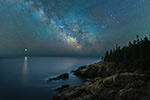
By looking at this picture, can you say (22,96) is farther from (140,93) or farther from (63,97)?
(140,93)

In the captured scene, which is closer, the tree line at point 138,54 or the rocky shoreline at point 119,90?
the rocky shoreline at point 119,90

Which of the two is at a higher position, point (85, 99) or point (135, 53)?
point (135, 53)

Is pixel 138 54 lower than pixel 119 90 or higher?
higher

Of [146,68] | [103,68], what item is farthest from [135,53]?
[146,68]

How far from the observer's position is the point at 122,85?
60.7ft

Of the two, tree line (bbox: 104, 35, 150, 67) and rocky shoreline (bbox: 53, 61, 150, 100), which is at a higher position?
tree line (bbox: 104, 35, 150, 67)

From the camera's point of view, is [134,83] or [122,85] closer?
[134,83]

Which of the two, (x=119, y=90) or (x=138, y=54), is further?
(x=138, y=54)

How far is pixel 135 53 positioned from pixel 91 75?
29976 millimetres

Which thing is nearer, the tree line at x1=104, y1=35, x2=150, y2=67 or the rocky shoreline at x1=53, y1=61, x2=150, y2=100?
the rocky shoreline at x1=53, y1=61, x2=150, y2=100

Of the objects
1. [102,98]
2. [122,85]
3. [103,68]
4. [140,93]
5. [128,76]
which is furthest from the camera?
[103,68]

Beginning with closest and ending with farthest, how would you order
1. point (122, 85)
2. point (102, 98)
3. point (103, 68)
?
point (102, 98) → point (122, 85) → point (103, 68)

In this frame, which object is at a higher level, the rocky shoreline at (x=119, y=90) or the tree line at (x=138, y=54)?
the tree line at (x=138, y=54)

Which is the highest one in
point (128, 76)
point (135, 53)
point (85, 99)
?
point (135, 53)
